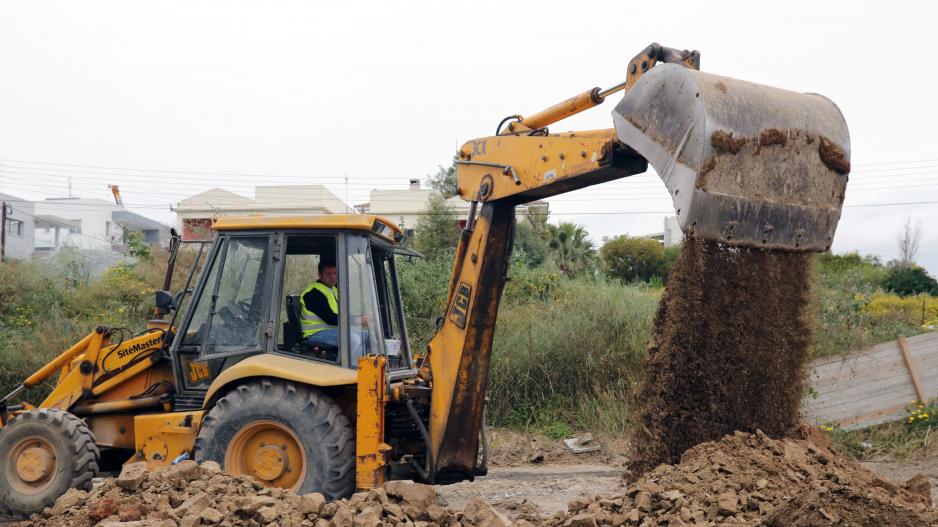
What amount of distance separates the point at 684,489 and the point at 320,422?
221 cm

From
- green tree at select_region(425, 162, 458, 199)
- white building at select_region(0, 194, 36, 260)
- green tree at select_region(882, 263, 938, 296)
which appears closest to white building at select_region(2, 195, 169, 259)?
white building at select_region(0, 194, 36, 260)

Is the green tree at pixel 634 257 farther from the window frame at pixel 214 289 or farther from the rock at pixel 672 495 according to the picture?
the rock at pixel 672 495

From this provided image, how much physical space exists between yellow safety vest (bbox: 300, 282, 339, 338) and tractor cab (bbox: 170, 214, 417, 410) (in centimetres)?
Result: 4

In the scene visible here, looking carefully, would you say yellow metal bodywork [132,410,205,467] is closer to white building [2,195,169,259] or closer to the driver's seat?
the driver's seat

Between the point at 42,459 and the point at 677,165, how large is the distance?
4.70 meters

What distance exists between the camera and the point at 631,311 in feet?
34.9

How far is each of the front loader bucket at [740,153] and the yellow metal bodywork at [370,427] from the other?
211cm

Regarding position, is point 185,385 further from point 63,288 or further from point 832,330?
point 63,288

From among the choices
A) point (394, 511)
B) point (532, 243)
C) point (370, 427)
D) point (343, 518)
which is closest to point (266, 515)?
point (343, 518)

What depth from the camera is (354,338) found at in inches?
204

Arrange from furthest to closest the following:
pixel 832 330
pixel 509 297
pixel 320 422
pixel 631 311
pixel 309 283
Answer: pixel 509 297, pixel 631 311, pixel 832 330, pixel 309 283, pixel 320 422

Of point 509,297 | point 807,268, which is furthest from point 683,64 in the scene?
point 509,297

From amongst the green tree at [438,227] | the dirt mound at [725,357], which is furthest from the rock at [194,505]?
the green tree at [438,227]

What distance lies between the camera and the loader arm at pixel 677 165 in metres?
3.91
